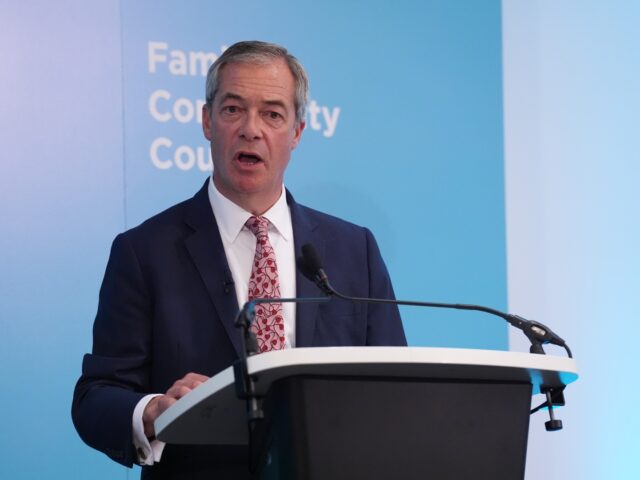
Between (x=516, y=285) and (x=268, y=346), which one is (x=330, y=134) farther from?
(x=268, y=346)

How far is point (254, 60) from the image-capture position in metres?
2.53

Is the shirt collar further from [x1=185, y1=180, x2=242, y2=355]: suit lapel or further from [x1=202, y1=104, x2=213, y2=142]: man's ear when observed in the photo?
[x1=202, y1=104, x2=213, y2=142]: man's ear

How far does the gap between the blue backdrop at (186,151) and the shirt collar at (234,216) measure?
72 centimetres

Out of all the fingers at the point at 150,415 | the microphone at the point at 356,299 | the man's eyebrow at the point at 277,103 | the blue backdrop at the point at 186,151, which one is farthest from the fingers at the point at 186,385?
the blue backdrop at the point at 186,151

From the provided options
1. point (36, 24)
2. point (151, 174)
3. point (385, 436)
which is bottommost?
point (385, 436)

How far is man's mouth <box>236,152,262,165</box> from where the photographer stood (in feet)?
8.22

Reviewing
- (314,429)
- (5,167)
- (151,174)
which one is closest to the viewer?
(314,429)

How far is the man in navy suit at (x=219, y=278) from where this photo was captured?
214cm

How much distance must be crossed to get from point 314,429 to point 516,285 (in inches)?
97.0

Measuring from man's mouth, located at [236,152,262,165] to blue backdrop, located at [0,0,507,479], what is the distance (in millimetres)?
782

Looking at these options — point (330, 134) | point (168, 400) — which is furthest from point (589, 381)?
point (168, 400)

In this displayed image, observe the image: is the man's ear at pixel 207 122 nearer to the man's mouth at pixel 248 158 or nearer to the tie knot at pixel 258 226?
the man's mouth at pixel 248 158

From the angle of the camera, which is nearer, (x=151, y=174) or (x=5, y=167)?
(x=5, y=167)

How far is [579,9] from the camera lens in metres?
4.05
